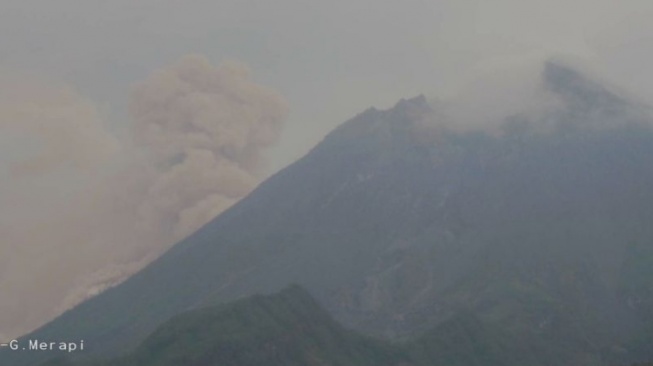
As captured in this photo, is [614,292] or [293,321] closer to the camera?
[293,321]

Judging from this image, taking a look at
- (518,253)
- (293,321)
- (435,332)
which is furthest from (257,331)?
(518,253)

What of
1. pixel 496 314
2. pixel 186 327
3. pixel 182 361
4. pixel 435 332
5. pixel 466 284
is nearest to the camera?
pixel 182 361

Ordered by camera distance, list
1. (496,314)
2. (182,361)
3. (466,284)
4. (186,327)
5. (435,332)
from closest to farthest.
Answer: (182,361)
(186,327)
(435,332)
(496,314)
(466,284)

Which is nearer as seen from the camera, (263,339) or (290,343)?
(263,339)

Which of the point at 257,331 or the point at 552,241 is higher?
the point at 552,241

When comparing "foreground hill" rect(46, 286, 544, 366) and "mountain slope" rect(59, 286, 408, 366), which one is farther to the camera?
"foreground hill" rect(46, 286, 544, 366)

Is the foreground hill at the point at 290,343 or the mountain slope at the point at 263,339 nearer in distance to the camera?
the mountain slope at the point at 263,339

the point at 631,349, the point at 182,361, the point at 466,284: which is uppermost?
the point at 466,284

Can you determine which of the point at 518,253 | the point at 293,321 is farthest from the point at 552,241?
the point at 293,321

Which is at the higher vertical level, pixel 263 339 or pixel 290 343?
pixel 263 339

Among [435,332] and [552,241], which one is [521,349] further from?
[552,241]
